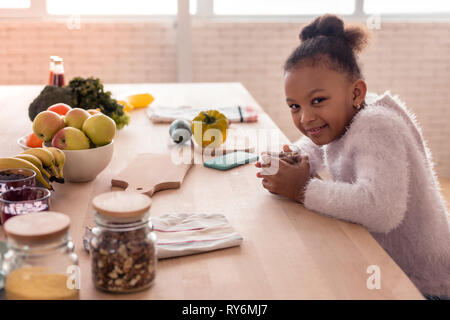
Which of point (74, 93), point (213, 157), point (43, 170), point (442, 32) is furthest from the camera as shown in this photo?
point (442, 32)

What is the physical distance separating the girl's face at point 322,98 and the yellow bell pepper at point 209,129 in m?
0.43

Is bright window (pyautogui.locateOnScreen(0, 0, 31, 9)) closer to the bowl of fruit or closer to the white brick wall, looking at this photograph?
the white brick wall

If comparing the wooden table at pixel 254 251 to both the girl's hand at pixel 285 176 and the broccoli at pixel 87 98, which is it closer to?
the girl's hand at pixel 285 176

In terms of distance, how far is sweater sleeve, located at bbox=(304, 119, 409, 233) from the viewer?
126 cm

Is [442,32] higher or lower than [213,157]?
higher

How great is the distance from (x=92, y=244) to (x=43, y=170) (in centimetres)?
50

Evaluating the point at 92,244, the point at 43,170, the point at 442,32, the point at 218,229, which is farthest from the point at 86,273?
the point at 442,32

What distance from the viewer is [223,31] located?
14.7 ft

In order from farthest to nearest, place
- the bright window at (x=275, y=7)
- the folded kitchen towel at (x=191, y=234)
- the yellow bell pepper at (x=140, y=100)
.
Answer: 1. the bright window at (x=275, y=7)
2. the yellow bell pepper at (x=140, y=100)
3. the folded kitchen towel at (x=191, y=234)

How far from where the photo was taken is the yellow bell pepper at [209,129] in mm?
1882

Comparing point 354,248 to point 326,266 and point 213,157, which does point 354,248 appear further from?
point 213,157

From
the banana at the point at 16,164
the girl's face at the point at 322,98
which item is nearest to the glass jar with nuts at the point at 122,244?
the banana at the point at 16,164

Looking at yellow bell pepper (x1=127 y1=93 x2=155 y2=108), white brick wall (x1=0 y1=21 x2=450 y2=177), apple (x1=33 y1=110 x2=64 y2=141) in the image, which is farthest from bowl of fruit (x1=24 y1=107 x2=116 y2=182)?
white brick wall (x1=0 y1=21 x2=450 y2=177)

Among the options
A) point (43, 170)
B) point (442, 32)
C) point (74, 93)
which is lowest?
point (43, 170)
